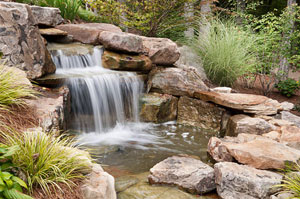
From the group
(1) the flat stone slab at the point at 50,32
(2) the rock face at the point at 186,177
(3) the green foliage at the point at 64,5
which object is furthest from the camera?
(3) the green foliage at the point at 64,5

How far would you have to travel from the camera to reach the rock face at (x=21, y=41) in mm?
3965

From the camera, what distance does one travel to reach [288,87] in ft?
27.2

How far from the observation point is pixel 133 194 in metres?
3.07

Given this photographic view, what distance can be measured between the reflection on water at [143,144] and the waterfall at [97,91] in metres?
0.23

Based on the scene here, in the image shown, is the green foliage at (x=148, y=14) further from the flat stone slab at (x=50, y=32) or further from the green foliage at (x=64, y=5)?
the flat stone slab at (x=50, y=32)

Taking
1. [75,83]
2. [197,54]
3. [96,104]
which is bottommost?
[96,104]

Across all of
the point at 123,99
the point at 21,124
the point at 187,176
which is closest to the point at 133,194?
the point at 187,176

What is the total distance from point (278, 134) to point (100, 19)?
274 inches

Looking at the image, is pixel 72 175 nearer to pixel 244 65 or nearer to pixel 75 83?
pixel 75 83

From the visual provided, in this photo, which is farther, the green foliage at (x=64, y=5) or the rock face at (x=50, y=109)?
the green foliage at (x=64, y=5)

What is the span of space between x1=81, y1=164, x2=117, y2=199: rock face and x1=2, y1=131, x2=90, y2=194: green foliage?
0.10 metres

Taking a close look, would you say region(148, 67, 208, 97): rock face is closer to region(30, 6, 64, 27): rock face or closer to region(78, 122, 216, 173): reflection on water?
region(78, 122, 216, 173): reflection on water

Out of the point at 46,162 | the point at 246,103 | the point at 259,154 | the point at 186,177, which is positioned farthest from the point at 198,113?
the point at 46,162

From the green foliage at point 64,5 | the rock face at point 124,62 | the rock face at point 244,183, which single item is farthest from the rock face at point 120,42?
the rock face at point 244,183
